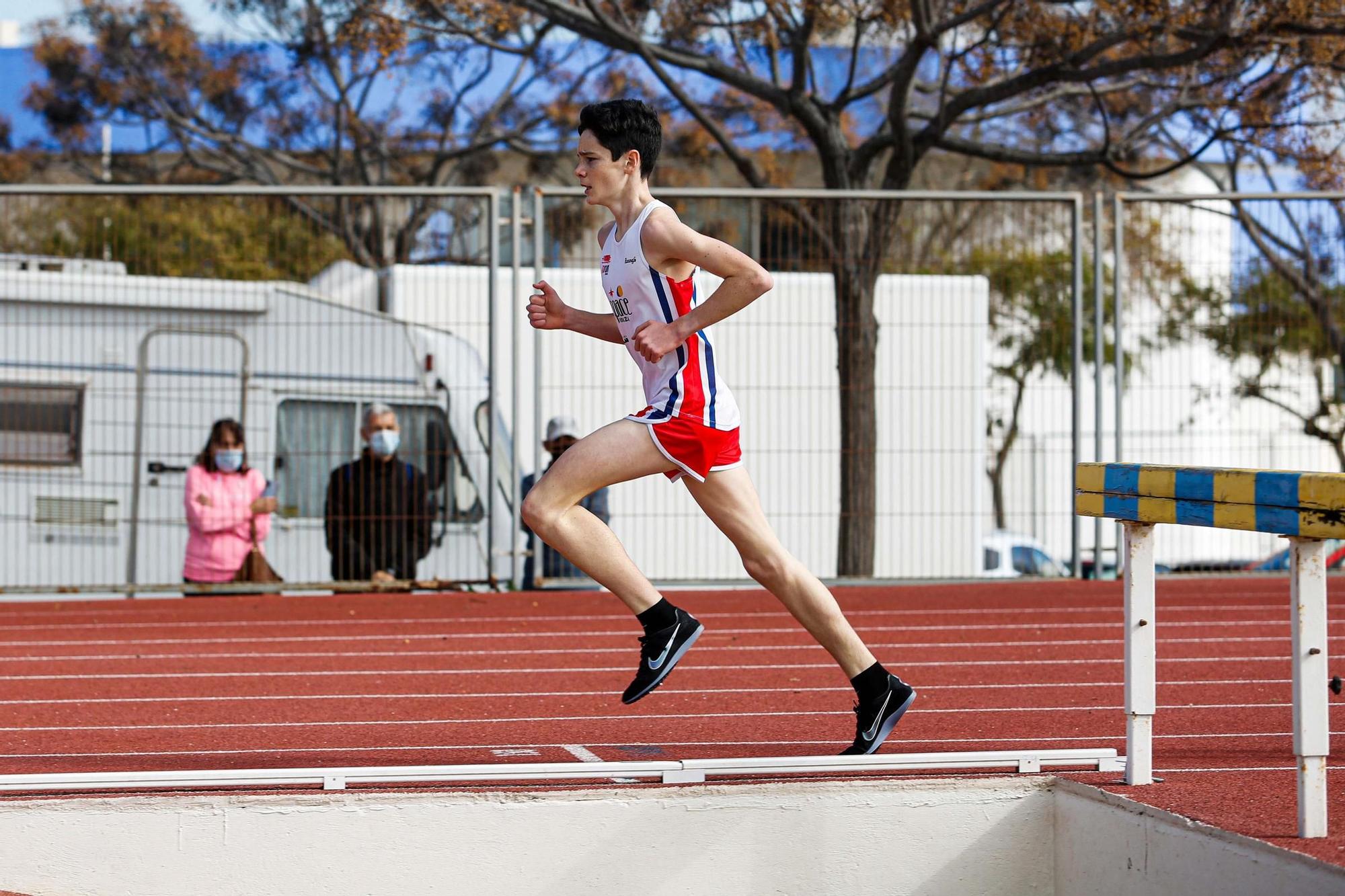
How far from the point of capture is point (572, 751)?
562 cm

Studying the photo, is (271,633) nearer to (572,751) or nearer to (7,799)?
(572,751)

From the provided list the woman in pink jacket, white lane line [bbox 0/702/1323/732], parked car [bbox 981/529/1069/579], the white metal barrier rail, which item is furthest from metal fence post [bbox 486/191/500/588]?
the white metal barrier rail

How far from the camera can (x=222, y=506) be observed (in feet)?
38.8

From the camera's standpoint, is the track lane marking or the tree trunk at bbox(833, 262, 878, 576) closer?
the track lane marking

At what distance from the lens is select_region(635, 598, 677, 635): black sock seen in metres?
5.07

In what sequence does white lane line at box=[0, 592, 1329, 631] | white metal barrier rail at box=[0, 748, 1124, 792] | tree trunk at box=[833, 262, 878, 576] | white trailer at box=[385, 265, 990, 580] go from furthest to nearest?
white trailer at box=[385, 265, 990, 580]
tree trunk at box=[833, 262, 878, 576]
white lane line at box=[0, 592, 1329, 631]
white metal barrier rail at box=[0, 748, 1124, 792]

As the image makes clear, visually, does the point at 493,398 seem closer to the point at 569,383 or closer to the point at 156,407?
the point at 569,383

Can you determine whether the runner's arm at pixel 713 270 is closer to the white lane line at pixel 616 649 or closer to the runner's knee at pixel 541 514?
the runner's knee at pixel 541 514

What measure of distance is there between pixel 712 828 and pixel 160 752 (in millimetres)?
2143

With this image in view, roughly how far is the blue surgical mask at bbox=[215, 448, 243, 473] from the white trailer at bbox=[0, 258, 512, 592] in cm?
40

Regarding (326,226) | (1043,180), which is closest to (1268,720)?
(326,226)

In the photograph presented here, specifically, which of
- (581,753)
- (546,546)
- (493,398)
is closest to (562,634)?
(546,546)

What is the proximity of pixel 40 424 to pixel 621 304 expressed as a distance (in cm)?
881

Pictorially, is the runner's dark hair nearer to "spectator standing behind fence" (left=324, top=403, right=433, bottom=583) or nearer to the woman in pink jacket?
"spectator standing behind fence" (left=324, top=403, right=433, bottom=583)
